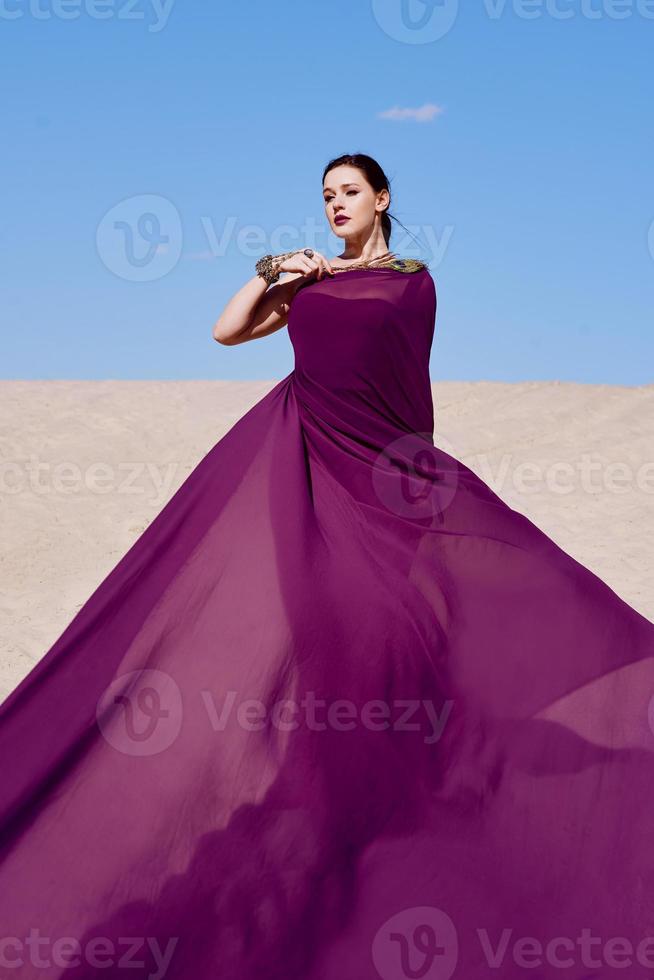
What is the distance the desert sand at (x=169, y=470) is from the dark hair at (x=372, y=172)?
13.4 ft

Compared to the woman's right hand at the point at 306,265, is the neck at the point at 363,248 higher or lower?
higher

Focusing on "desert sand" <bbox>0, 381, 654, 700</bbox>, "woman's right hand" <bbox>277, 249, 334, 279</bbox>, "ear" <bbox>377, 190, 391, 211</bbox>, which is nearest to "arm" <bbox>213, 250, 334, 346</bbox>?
"woman's right hand" <bbox>277, 249, 334, 279</bbox>

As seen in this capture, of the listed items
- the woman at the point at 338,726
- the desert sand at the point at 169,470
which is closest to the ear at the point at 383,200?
the woman at the point at 338,726

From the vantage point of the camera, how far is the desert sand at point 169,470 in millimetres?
10609

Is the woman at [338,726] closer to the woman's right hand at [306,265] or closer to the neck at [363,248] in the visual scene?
the woman's right hand at [306,265]

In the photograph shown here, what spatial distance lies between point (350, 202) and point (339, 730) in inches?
69.1

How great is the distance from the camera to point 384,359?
3.75 metres

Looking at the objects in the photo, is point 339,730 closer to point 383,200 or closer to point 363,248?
point 363,248

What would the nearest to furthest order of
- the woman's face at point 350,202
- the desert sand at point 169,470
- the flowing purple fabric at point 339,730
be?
the flowing purple fabric at point 339,730
the woman's face at point 350,202
the desert sand at point 169,470

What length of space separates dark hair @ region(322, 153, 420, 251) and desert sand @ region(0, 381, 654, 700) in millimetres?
4077

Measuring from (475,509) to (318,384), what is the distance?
2.03ft

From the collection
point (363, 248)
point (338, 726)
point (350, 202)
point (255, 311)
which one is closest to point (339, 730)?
point (338, 726)

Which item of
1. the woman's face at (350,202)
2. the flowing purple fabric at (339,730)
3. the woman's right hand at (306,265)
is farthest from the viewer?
the woman's face at (350,202)

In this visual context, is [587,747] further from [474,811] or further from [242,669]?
[242,669]
